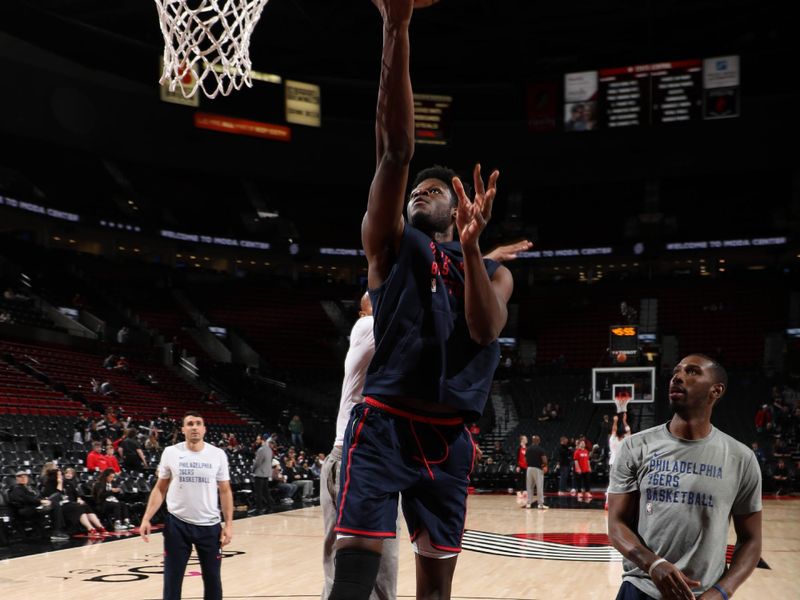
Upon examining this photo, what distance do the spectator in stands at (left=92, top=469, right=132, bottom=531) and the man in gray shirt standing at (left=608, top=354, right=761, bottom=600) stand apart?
10425mm

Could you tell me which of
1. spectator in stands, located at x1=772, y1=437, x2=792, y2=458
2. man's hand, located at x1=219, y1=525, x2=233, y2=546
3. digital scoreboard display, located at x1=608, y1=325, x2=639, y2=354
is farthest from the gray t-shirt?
spectator in stands, located at x1=772, y1=437, x2=792, y2=458

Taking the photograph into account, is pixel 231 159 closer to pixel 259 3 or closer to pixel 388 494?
pixel 259 3

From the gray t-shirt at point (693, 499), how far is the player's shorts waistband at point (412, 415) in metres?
1.03

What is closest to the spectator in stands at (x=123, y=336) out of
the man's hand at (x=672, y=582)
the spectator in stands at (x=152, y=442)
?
the spectator in stands at (x=152, y=442)

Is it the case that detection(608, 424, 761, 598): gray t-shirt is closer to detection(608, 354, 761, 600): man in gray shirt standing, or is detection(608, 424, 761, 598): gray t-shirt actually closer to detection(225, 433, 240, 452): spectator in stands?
detection(608, 354, 761, 600): man in gray shirt standing

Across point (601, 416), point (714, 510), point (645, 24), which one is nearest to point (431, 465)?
point (714, 510)

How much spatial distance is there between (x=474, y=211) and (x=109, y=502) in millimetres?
11349

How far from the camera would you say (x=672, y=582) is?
9.75ft

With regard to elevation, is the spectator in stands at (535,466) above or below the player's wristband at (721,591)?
below

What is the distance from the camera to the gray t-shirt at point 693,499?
10.3 ft

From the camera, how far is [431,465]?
8.67 feet

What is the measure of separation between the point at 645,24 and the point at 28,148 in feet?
64.2

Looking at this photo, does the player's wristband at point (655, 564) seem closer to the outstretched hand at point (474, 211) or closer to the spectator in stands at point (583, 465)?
the outstretched hand at point (474, 211)

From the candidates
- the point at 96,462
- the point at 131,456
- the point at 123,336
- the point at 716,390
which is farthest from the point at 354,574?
the point at 123,336
